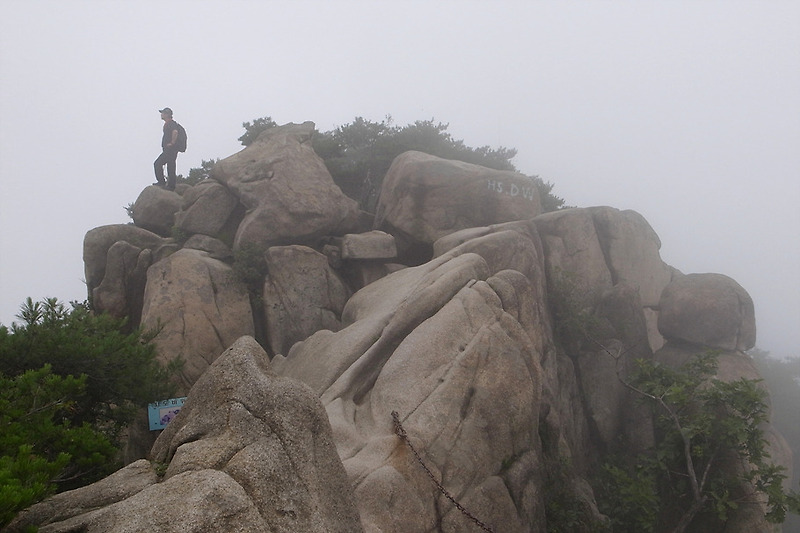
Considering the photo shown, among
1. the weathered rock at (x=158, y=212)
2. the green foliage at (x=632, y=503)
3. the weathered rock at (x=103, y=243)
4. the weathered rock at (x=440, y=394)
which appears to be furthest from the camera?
the weathered rock at (x=158, y=212)

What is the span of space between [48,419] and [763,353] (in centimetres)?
5287

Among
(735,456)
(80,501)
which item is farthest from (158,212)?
(735,456)

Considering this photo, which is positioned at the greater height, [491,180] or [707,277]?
[491,180]

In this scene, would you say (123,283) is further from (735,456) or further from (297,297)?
(735,456)

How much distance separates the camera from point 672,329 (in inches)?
825

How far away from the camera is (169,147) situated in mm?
22484

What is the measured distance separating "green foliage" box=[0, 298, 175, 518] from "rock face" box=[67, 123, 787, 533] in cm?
142

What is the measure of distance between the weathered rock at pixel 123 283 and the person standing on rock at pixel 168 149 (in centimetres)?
499

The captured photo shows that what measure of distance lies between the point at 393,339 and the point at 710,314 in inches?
538

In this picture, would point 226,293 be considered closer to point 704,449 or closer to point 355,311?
point 355,311

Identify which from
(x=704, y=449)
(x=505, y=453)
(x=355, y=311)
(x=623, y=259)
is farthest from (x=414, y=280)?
(x=623, y=259)

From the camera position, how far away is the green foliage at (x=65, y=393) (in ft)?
21.5

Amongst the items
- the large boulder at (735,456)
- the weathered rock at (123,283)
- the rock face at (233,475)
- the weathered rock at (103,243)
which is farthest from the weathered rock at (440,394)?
the weathered rock at (103,243)

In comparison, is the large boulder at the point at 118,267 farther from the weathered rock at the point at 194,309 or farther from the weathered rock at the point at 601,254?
the weathered rock at the point at 601,254
